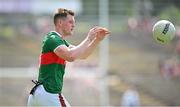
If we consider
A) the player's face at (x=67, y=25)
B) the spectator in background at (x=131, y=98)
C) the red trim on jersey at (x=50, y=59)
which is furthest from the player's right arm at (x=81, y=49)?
the spectator in background at (x=131, y=98)

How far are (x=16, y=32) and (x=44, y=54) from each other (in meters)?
16.0

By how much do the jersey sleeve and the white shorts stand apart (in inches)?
20.0

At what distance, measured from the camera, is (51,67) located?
7.60m

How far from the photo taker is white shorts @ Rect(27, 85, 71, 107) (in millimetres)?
7465

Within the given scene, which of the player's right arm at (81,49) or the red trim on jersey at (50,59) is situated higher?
the player's right arm at (81,49)

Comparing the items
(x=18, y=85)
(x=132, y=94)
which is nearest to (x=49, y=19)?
(x=18, y=85)

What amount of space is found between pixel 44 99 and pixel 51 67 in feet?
1.36

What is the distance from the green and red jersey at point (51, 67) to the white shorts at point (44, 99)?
0.06 m

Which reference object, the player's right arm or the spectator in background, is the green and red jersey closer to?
the player's right arm

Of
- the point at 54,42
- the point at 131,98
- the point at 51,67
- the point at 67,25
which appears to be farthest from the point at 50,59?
the point at 131,98

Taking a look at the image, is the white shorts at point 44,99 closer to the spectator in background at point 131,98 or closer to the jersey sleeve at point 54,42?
the jersey sleeve at point 54,42

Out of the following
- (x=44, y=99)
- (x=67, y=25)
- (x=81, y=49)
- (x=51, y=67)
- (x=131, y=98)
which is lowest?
(x=131, y=98)

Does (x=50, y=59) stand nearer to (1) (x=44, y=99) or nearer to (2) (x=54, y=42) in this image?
(2) (x=54, y=42)

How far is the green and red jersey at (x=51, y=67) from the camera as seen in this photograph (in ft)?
24.8
